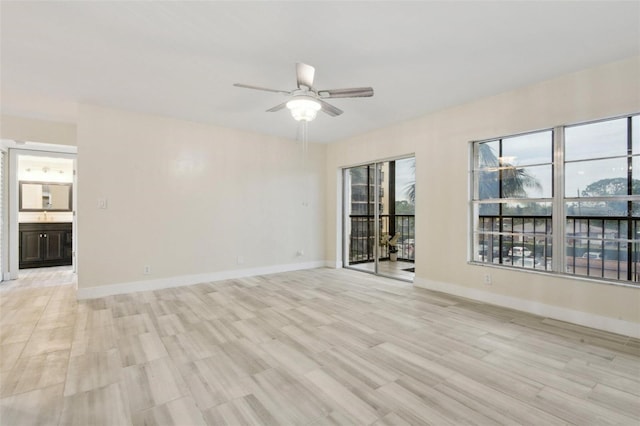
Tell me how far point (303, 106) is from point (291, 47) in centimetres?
50

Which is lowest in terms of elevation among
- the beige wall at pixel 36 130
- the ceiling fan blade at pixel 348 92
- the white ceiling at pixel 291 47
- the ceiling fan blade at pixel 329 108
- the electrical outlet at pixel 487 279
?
the electrical outlet at pixel 487 279

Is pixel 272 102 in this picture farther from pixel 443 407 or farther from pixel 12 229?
pixel 12 229

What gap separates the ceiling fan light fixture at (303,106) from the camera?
9.28ft

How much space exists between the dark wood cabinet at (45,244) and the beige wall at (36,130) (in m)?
2.28

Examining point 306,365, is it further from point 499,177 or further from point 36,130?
point 36,130

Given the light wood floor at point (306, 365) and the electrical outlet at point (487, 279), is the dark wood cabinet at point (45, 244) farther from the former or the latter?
the electrical outlet at point (487, 279)

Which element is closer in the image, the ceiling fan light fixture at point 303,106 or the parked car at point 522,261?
the ceiling fan light fixture at point 303,106

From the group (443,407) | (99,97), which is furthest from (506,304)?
(99,97)

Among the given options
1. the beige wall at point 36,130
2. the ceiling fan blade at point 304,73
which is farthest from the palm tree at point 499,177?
the beige wall at point 36,130

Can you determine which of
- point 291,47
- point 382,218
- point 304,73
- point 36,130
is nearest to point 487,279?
point 382,218

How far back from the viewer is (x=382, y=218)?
6699mm

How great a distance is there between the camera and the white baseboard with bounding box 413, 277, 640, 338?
287 centimetres

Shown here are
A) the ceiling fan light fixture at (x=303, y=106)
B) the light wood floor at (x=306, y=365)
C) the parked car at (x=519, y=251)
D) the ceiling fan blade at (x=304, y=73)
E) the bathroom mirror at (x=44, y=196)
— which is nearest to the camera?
the light wood floor at (x=306, y=365)

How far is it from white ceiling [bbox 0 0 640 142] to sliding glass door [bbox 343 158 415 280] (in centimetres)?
255
